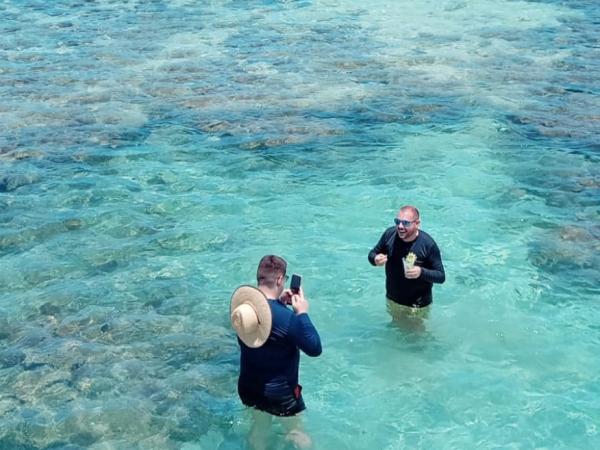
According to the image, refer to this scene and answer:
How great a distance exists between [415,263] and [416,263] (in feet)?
0.07

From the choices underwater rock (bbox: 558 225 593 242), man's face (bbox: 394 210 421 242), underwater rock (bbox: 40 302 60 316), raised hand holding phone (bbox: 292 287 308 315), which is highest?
raised hand holding phone (bbox: 292 287 308 315)

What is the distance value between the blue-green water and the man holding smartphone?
1.06m

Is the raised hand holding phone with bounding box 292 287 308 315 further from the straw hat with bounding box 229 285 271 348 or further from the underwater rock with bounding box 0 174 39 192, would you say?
the underwater rock with bounding box 0 174 39 192

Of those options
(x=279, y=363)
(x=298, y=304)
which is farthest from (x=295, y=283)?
(x=279, y=363)

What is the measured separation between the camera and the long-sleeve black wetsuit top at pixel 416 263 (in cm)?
883

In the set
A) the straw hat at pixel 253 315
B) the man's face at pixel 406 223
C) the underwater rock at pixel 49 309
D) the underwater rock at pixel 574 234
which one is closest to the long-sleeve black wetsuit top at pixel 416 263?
the man's face at pixel 406 223

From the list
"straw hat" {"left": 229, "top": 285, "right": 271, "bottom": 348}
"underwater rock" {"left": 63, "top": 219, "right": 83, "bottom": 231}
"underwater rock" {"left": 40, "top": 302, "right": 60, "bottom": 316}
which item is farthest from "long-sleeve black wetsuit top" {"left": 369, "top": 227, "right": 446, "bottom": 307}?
"underwater rock" {"left": 63, "top": 219, "right": 83, "bottom": 231}

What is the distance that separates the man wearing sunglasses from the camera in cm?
869

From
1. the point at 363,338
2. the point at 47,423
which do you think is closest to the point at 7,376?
the point at 47,423

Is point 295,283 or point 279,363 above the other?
point 295,283

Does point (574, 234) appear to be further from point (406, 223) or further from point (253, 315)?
point (253, 315)

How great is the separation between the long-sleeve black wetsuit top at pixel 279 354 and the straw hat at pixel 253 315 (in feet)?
0.29

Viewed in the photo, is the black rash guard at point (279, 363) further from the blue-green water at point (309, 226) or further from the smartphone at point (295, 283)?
the blue-green water at point (309, 226)

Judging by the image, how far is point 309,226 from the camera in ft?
43.1
